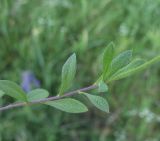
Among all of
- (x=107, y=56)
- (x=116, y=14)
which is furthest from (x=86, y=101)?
(x=107, y=56)

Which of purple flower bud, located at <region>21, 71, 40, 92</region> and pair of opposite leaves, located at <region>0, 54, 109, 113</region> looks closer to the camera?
pair of opposite leaves, located at <region>0, 54, 109, 113</region>

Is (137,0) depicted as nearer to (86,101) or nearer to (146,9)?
(146,9)

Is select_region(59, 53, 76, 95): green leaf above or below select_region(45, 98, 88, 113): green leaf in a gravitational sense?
above

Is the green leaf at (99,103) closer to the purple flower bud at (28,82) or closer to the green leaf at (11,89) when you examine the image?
the green leaf at (11,89)

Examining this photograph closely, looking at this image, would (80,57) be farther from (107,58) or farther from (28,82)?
(107,58)

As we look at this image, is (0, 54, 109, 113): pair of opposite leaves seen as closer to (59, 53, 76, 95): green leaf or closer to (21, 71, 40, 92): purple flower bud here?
(59, 53, 76, 95): green leaf

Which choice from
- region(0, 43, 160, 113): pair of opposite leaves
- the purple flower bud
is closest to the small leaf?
region(0, 43, 160, 113): pair of opposite leaves
